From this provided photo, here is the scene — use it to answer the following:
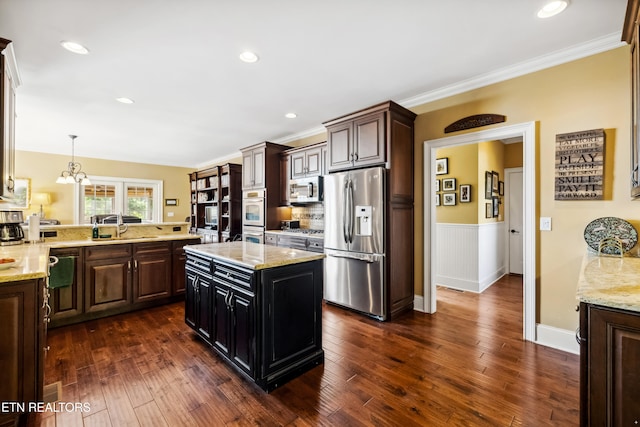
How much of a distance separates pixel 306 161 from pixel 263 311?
10.5 ft

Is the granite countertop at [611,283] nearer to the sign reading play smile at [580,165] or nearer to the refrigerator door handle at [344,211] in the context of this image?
the sign reading play smile at [580,165]

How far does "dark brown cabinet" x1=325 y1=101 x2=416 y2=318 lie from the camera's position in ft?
10.7

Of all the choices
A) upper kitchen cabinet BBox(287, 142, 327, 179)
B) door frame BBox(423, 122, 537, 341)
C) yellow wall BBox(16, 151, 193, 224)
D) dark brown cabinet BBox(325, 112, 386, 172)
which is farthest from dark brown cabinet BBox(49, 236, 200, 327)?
yellow wall BBox(16, 151, 193, 224)

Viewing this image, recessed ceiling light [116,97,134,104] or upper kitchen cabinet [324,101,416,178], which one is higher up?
recessed ceiling light [116,97,134,104]

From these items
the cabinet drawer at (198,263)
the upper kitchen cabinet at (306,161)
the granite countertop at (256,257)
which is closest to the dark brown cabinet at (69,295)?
the cabinet drawer at (198,263)

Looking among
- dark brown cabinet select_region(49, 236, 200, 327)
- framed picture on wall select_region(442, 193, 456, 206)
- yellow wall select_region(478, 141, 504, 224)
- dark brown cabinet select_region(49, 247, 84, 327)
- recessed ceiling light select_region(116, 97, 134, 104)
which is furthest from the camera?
framed picture on wall select_region(442, 193, 456, 206)

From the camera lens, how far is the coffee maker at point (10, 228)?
280 centimetres

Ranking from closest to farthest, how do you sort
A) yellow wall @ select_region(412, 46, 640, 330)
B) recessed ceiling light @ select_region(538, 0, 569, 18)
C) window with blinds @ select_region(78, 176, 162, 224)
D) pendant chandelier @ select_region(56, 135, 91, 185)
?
recessed ceiling light @ select_region(538, 0, 569, 18), yellow wall @ select_region(412, 46, 640, 330), pendant chandelier @ select_region(56, 135, 91, 185), window with blinds @ select_region(78, 176, 162, 224)

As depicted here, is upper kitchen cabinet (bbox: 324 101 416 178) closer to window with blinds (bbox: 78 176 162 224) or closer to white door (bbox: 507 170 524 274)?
white door (bbox: 507 170 524 274)

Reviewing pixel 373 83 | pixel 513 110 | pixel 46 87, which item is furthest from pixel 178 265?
pixel 513 110

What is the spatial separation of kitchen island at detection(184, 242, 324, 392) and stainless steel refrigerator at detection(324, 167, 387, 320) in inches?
44.2

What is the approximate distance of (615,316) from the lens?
107 centimetres

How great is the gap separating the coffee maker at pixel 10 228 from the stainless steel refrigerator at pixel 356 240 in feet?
11.0

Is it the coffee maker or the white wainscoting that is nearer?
the coffee maker
